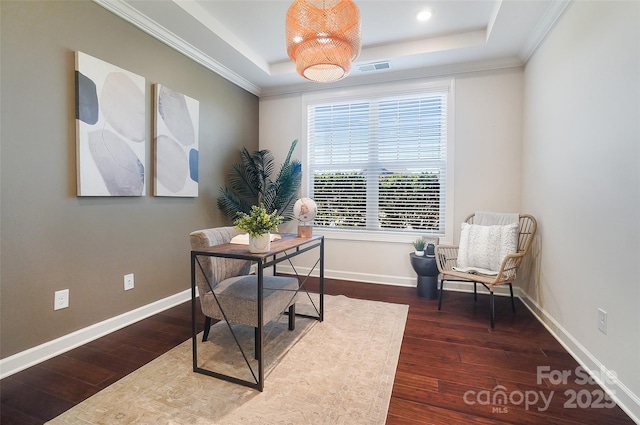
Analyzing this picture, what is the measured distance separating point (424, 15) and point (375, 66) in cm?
80

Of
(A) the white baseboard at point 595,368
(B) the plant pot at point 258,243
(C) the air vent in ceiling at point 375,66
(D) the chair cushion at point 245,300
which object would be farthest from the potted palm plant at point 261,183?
(A) the white baseboard at point 595,368

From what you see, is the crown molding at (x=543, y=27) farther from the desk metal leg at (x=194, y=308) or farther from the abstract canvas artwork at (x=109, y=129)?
the abstract canvas artwork at (x=109, y=129)

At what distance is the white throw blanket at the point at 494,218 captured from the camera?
9.55 ft

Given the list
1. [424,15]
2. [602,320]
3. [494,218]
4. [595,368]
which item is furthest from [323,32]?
[595,368]

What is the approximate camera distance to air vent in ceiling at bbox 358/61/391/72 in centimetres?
336

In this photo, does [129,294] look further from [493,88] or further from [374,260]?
[493,88]

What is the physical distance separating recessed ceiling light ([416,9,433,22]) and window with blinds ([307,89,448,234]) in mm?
972

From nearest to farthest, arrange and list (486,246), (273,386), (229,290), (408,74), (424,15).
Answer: (273,386) → (229,290) → (424,15) → (486,246) → (408,74)

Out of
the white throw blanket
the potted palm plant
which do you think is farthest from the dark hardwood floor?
the potted palm plant

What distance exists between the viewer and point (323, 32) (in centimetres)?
176

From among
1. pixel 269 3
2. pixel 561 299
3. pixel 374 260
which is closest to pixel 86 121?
pixel 269 3

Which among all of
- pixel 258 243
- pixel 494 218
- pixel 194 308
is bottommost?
pixel 194 308

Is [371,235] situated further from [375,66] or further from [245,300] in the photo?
[245,300]

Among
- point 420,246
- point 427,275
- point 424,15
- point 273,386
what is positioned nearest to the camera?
point 273,386
